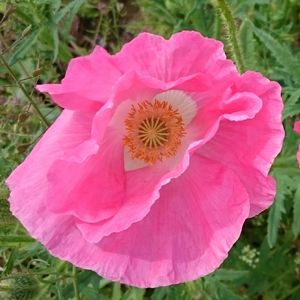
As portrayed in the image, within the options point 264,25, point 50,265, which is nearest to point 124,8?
point 264,25

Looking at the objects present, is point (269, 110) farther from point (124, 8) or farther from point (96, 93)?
point (124, 8)

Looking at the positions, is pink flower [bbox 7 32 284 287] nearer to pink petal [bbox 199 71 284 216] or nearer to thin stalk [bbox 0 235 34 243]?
pink petal [bbox 199 71 284 216]

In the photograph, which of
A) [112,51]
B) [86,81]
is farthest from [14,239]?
[112,51]

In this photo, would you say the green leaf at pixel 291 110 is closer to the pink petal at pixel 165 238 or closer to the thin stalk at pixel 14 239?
the pink petal at pixel 165 238

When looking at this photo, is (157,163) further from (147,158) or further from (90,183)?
(90,183)

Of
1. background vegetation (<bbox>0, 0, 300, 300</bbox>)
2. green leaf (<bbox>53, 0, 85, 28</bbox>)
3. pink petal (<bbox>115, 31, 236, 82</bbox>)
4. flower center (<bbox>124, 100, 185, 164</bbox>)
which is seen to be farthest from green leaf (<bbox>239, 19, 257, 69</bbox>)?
pink petal (<bbox>115, 31, 236, 82</bbox>)

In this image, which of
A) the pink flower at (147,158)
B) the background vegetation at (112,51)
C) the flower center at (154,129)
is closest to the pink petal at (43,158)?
the pink flower at (147,158)
